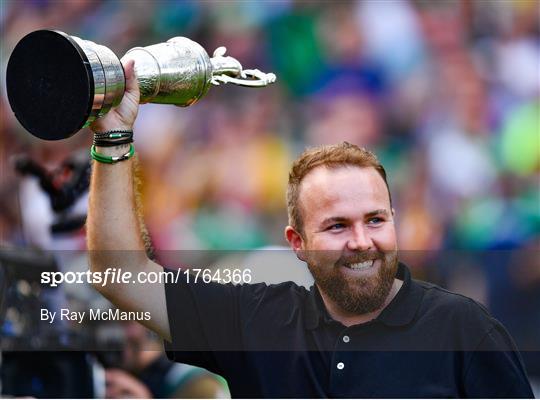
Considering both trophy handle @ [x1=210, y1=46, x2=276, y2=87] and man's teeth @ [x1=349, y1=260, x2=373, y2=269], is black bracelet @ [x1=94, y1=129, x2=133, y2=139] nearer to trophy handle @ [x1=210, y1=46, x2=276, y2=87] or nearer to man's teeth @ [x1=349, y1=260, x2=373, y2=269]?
trophy handle @ [x1=210, y1=46, x2=276, y2=87]

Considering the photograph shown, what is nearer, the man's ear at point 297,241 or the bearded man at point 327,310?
the bearded man at point 327,310

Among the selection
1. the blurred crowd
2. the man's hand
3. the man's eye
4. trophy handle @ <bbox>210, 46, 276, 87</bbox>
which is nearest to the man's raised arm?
the man's hand

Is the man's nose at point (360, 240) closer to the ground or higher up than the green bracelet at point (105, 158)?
closer to the ground

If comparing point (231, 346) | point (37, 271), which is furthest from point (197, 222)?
point (231, 346)

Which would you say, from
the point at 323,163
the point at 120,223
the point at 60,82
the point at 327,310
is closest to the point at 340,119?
the point at 323,163

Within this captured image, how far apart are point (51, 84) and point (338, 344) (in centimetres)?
74

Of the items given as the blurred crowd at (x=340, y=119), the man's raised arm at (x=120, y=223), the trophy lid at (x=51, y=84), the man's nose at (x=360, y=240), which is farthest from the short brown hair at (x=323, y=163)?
the blurred crowd at (x=340, y=119)

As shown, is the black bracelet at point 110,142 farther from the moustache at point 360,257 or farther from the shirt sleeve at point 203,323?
the moustache at point 360,257

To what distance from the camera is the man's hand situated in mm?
1721

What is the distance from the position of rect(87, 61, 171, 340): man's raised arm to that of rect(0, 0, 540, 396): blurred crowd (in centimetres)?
107

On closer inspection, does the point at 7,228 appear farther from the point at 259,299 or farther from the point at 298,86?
the point at 259,299

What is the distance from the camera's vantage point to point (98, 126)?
1721mm

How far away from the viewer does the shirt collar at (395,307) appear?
74.9 inches

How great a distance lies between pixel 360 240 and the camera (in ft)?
6.15
